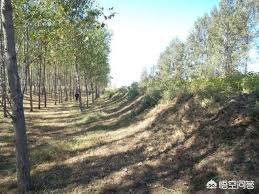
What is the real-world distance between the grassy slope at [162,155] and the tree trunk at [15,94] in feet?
2.83

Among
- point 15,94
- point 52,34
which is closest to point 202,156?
point 15,94

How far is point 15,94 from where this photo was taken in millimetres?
12555

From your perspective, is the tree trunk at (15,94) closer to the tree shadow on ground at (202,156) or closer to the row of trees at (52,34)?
the row of trees at (52,34)

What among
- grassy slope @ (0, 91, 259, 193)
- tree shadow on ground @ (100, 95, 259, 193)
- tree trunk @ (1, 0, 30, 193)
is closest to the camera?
tree shadow on ground @ (100, 95, 259, 193)

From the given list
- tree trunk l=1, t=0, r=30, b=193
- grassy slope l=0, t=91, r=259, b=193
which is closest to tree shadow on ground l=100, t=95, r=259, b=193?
grassy slope l=0, t=91, r=259, b=193

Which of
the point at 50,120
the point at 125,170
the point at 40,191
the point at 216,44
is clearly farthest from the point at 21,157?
the point at 216,44

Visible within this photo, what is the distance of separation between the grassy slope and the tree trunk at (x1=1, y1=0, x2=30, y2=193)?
33.9 inches

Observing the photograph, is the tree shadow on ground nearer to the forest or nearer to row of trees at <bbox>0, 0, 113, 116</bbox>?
the forest

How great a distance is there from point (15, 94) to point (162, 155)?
5.84 m

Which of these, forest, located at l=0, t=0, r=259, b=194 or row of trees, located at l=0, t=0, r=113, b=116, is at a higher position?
row of trees, located at l=0, t=0, r=113, b=116

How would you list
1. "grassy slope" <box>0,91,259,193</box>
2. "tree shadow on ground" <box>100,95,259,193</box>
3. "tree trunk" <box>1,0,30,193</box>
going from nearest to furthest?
1. "tree shadow on ground" <box>100,95,259,193</box>
2. "grassy slope" <box>0,91,259,193</box>
3. "tree trunk" <box>1,0,30,193</box>

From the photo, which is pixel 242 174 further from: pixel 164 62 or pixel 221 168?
pixel 164 62

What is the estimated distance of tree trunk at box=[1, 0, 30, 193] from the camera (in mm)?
12391

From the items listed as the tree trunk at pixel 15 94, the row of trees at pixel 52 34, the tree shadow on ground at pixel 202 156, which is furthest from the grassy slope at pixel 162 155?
the row of trees at pixel 52 34
